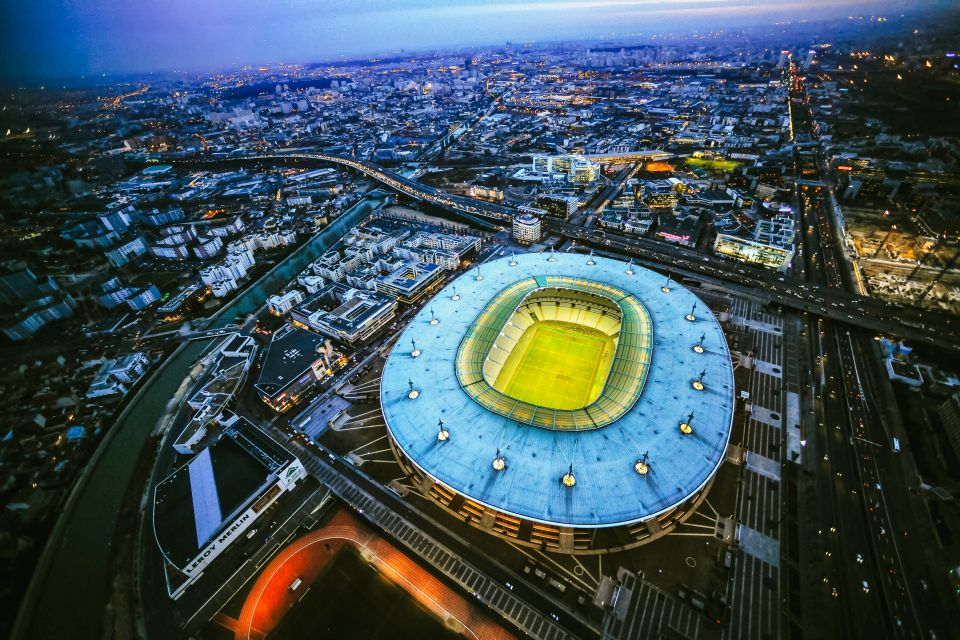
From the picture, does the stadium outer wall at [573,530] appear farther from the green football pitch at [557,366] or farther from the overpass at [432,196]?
the overpass at [432,196]

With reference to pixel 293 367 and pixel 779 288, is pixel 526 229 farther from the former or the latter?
pixel 293 367

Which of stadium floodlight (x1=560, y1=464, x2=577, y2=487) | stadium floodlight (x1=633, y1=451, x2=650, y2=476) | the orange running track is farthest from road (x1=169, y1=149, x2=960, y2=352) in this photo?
the orange running track

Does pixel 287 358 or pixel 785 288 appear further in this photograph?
pixel 785 288

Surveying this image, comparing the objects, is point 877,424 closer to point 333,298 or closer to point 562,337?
point 562,337

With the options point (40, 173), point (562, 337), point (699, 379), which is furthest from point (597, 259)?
point (40, 173)

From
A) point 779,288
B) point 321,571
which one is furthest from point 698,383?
point 321,571

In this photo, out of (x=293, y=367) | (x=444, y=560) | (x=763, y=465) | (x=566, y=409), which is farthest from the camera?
(x=293, y=367)
